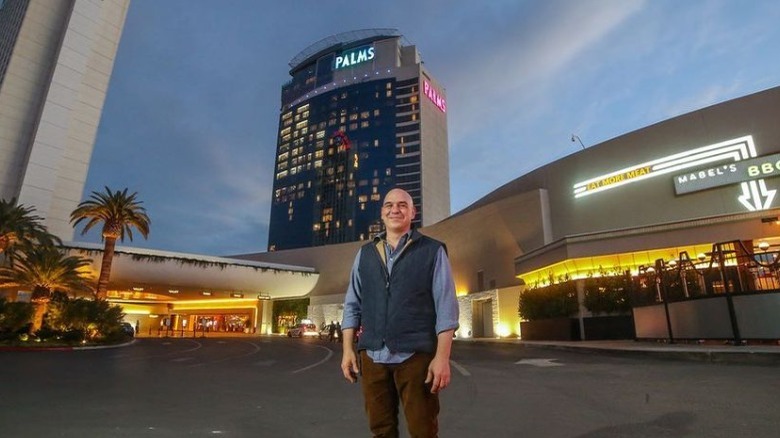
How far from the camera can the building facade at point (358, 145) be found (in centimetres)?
10881

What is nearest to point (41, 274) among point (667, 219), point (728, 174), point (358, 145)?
point (667, 219)

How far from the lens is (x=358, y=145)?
115 meters

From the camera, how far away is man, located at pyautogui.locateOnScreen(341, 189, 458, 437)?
2469mm

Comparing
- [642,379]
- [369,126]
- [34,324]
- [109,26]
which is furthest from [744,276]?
[369,126]

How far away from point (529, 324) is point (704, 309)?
13.8 meters

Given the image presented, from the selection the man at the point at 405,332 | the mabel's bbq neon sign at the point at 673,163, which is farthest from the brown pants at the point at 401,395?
the mabel's bbq neon sign at the point at 673,163

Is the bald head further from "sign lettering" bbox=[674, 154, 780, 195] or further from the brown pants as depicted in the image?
"sign lettering" bbox=[674, 154, 780, 195]

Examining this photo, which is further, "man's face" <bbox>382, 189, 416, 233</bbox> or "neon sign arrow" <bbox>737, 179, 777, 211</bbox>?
"neon sign arrow" <bbox>737, 179, 777, 211</bbox>

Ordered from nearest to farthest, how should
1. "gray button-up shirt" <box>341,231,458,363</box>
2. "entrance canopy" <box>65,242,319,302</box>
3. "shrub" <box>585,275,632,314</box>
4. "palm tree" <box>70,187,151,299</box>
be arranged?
"gray button-up shirt" <box>341,231,458,363</box> < "shrub" <box>585,275,632,314</box> < "palm tree" <box>70,187,151,299</box> < "entrance canopy" <box>65,242,319,302</box>

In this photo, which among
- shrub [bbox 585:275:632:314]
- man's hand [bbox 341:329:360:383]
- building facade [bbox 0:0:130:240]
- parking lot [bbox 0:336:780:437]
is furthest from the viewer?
building facade [bbox 0:0:130:240]

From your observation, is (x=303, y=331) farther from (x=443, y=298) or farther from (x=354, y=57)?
(x=354, y=57)

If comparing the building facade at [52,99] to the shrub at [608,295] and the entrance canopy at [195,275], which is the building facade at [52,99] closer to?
the entrance canopy at [195,275]

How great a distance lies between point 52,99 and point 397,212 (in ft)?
197

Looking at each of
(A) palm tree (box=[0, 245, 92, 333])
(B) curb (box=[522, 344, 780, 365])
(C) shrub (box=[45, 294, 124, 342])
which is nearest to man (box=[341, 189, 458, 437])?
(B) curb (box=[522, 344, 780, 365])
